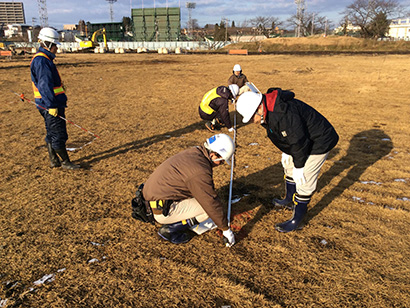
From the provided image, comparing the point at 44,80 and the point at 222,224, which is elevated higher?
the point at 44,80

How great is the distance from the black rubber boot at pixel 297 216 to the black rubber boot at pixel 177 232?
119 cm

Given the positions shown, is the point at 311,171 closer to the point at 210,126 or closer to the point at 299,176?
the point at 299,176

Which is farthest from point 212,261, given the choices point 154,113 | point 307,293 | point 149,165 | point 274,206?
point 154,113

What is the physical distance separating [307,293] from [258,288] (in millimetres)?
480

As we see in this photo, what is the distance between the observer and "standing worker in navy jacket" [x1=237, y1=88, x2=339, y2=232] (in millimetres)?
3211

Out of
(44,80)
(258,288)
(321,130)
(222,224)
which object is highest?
(44,80)

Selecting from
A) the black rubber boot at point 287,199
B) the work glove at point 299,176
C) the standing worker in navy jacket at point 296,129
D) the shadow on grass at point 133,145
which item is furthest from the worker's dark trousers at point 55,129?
the work glove at point 299,176

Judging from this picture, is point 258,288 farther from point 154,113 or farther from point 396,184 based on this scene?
point 154,113

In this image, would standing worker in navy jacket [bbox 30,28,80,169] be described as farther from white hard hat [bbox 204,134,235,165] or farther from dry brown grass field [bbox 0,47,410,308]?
white hard hat [bbox 204,134,235,165]

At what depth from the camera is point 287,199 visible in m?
4.39

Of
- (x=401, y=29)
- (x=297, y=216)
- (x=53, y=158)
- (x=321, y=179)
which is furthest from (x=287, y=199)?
(x=401, y=29)

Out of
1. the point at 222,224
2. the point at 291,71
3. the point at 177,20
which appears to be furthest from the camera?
the point at 177,20

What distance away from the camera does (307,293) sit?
284 centimetres

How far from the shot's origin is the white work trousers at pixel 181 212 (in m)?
3.54
